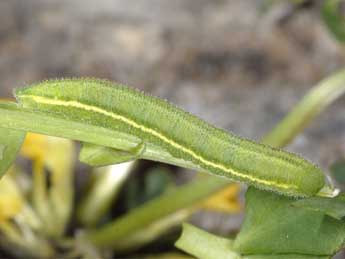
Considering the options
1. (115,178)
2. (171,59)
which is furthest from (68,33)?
(115,178)

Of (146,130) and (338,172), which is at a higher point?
(338,172)

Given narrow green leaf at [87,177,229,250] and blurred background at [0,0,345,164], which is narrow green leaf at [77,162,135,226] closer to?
narrow green leaf at [87,177,229,250]

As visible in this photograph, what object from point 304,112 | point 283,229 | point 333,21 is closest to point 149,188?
point 304,112

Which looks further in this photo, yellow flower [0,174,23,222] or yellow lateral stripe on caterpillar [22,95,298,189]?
yellow flower [0,174,23,222]

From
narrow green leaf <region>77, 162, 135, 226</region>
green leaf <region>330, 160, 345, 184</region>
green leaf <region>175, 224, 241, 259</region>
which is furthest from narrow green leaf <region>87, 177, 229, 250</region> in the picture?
green leaf <region>175, 224, 241, 259</region>

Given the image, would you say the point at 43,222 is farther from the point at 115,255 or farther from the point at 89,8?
the point at 89,8

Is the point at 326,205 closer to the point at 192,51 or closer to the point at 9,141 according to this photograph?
the point at 9,141
